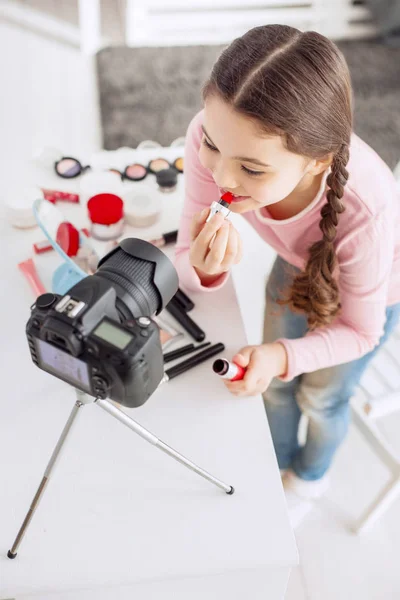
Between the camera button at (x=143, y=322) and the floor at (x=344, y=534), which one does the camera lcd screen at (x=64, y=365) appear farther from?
the floor at (x=344, y=534)

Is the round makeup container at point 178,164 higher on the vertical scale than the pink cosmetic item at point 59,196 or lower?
higher

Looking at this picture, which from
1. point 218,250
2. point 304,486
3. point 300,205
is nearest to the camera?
point 218,250

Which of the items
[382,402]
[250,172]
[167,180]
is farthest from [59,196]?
[382,402]

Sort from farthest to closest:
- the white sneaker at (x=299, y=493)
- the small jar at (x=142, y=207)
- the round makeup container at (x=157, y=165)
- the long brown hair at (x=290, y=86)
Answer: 1. the white sneaker at (x=299, y=493)
2. the round makeup container at (x=157, y=165)
3. the small jar at (x=142, y=207)
4. the long brown hair at (x=290, y=86)

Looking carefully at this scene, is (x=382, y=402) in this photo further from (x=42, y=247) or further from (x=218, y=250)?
(x=42, y=247)

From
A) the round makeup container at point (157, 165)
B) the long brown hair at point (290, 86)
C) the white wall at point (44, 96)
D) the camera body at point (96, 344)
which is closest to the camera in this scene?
the camera body at point (96, 344)

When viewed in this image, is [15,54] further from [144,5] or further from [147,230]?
[147,230]

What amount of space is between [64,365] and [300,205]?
1.48 ft

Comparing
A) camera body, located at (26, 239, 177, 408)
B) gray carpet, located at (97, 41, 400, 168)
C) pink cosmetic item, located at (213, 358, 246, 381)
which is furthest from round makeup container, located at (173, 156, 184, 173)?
gray carpet, located at (97, 41, 400, 168)

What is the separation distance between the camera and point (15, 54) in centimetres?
252

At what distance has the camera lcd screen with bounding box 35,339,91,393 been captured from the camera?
525 mm

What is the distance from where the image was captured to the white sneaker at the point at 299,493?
1.26m

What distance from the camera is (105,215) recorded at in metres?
0.93

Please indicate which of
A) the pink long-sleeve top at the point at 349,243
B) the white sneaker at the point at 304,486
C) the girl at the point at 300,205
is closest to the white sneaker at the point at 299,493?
the white sneaker at the point at 304,486
